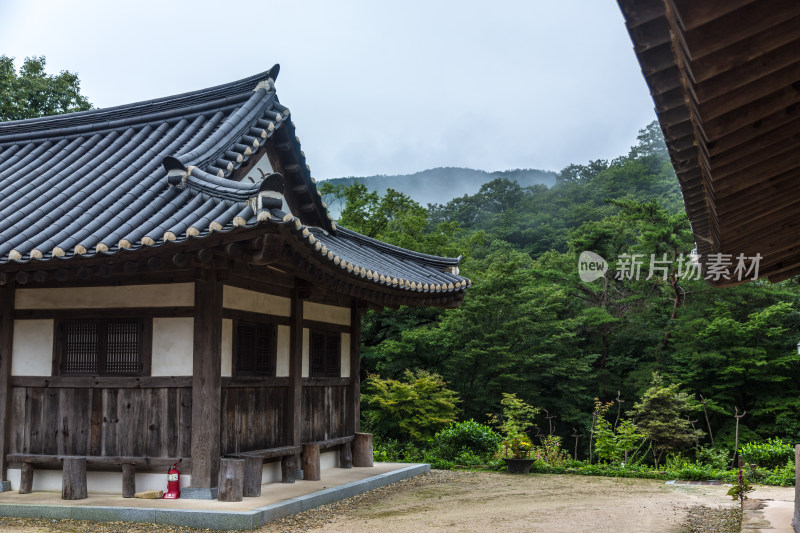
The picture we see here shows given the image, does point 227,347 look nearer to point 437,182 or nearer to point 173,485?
point 173,485

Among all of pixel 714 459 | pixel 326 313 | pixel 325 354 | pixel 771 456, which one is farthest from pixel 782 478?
pixel 326 313

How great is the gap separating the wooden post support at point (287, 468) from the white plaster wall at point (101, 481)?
1.98 metres

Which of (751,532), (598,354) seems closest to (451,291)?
(751,532)

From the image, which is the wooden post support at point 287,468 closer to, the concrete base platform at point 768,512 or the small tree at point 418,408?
the concrete base platform at point 768,512

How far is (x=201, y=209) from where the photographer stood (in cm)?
806

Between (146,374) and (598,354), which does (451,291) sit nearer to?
(146,374)

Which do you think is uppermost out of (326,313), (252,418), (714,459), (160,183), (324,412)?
(160,183)

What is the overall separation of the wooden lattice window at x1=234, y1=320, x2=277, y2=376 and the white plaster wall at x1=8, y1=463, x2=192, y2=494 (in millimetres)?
1531

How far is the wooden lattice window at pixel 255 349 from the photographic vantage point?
9.41 meters

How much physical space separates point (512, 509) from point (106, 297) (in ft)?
18.9

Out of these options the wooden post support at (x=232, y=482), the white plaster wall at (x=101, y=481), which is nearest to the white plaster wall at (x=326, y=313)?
the wooden post support at (x=232, y=482)

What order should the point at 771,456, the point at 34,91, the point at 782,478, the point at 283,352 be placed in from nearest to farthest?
the point at 283,352 < the point at 782,478 < the point at 771,456 < the point at 34,91

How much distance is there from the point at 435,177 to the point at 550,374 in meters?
138

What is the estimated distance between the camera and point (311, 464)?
10.6 meters
